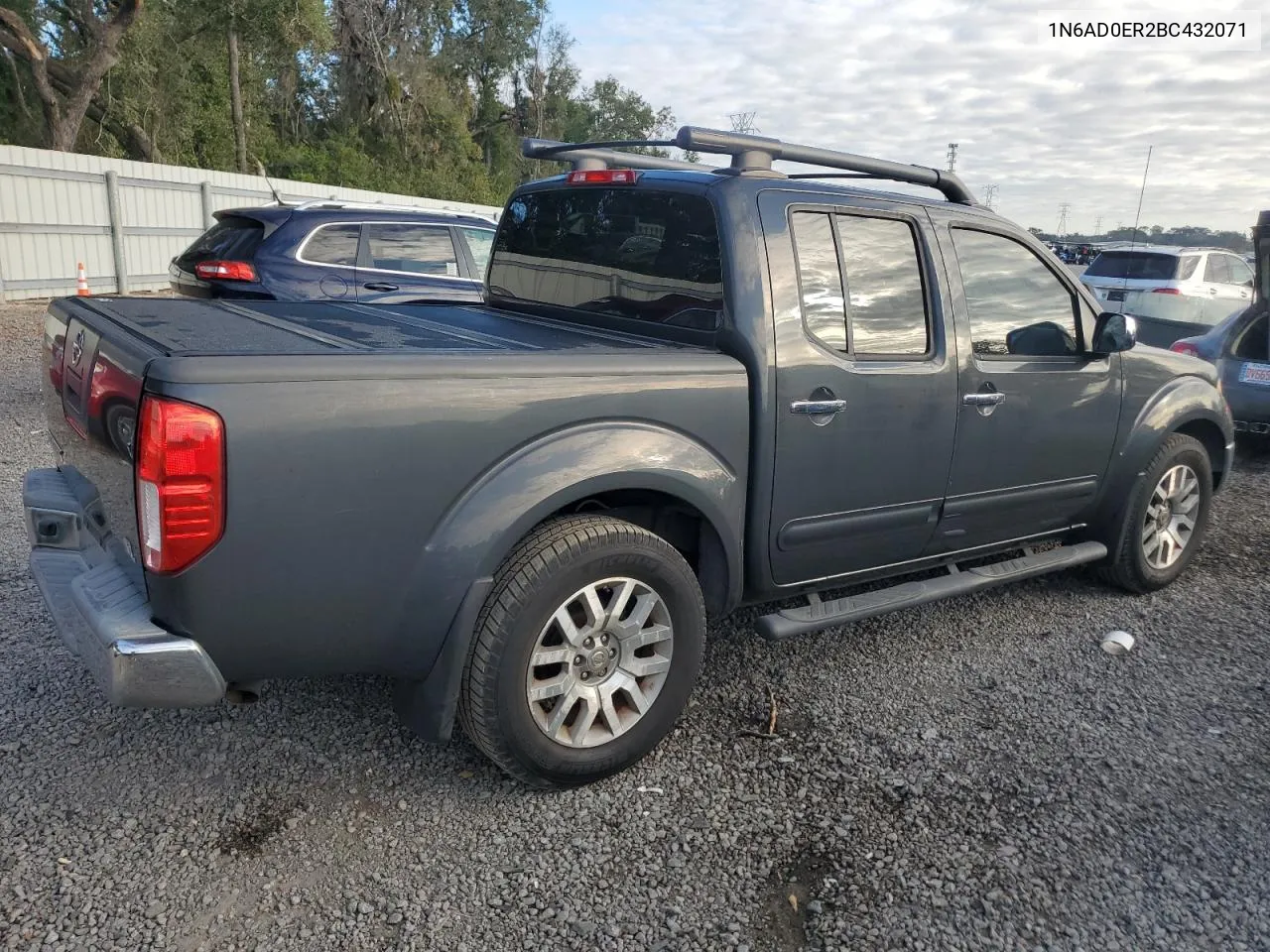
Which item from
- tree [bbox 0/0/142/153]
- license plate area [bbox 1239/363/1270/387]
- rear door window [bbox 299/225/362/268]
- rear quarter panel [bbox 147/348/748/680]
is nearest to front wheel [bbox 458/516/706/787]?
rear quarter panel [bbox 147/348/748/680]

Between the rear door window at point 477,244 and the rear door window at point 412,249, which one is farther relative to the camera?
the rear door window at point 477,244

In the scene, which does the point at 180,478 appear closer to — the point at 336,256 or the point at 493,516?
the point at 493,516

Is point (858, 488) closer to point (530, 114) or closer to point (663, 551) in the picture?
point (663, 551)

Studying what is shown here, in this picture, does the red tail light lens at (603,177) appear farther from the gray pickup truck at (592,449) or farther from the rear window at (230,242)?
the rear window at (230,242)

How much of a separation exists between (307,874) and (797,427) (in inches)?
77.4

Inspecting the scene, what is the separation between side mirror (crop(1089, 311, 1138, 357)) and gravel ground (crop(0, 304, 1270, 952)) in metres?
1.34

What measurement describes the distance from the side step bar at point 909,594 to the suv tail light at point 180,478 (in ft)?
6.11

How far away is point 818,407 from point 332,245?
5.38m

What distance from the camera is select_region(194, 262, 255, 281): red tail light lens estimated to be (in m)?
7.14

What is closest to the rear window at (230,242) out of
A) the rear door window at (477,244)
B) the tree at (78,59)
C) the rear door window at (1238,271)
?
the rear door window at (477,244)

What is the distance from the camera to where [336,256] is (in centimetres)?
739

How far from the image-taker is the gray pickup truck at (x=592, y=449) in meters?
2.29

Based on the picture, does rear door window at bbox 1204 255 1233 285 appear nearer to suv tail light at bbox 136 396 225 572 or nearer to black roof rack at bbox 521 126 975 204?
→ black roof rack at bbox 521 126 975 204

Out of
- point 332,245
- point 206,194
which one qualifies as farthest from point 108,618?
point 206,194
